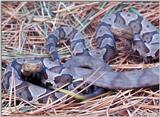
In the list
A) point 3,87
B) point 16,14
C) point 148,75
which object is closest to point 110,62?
point 148,75

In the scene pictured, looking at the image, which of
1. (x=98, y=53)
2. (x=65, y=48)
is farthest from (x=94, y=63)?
(x=65, y=48)

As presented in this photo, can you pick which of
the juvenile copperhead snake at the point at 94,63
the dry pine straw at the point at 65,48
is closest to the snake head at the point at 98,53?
the juvenile copperhead snake at the point at 94,63

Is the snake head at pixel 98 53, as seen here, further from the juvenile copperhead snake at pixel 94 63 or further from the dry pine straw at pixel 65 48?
the dry pine straw at pixel 65 48

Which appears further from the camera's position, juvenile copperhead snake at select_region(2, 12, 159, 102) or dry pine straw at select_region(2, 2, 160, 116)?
juvenile copperhead snake at select_region(2, 12, 159, 102)

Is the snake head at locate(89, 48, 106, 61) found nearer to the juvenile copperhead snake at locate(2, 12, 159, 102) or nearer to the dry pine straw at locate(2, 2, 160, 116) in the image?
the juvenile copperhead snake at locate(2, 12, 159, 102)

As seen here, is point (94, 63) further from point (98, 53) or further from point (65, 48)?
point (65, 48)

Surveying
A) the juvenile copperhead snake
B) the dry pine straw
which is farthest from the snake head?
the dry pine straw

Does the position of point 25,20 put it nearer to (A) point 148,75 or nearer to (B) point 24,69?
(B) point 24,69
